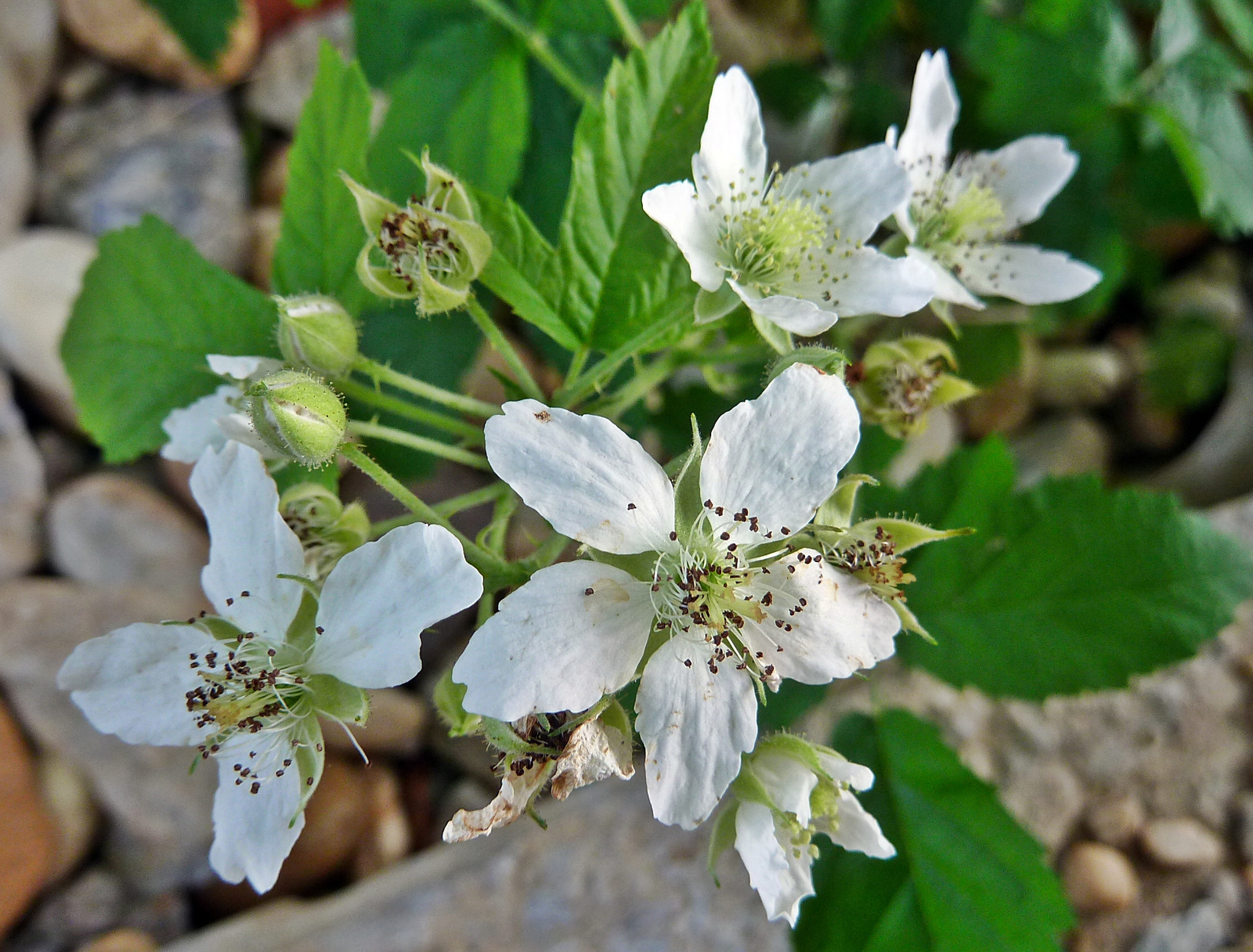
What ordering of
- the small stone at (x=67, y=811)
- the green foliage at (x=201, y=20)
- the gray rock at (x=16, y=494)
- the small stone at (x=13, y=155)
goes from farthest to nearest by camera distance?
the small stone at (x=13, y=155) < the gray rock at (x=16, y=494) < the small stone at (x=67, y=811) < the green foliage at (x=201, y=20)

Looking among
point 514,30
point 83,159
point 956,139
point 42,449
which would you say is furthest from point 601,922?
point 83,159

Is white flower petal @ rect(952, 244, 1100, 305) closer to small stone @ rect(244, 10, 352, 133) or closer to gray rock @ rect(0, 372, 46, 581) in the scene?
small stone @ rect(244, 10, 352, 133)

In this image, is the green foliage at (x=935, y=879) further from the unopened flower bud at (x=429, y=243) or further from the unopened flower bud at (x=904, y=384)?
the unopened flower bud at (x=429, y=243)

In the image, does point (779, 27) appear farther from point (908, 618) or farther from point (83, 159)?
point (908, 618)

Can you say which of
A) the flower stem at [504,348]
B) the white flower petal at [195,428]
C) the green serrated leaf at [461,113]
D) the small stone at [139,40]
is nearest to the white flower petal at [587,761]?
the flower stem at [504,348]

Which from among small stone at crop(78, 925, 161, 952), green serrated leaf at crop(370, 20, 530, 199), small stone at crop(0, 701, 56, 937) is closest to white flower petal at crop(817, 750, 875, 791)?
green serrated leaf at crop(370, 20, 530, 199)
